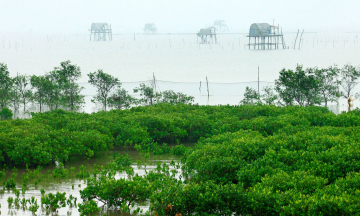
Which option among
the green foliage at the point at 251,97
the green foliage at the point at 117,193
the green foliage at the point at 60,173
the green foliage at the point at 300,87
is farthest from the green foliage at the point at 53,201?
the green foliage at the point at 300,87

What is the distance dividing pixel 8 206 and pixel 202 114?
9.18 meters

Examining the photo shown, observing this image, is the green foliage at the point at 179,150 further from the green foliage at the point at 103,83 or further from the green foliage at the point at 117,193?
the green foliage at the point at 103,83

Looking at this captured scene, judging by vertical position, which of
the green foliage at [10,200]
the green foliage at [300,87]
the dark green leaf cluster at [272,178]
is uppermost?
the green foliage at [300,87]

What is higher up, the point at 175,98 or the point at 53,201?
the point at 175,98

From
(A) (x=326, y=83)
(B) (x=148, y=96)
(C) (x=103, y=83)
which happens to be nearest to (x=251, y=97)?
(A) (x=326, y=83)

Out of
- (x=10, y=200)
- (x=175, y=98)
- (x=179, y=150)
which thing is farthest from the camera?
(x=175, y=98)

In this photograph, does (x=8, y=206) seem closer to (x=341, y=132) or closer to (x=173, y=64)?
(x=341, y=132)

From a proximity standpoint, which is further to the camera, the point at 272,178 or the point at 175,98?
the point at 175,98

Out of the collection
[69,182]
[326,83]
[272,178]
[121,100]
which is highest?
[326,83]

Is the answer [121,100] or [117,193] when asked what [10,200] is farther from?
[121,100]

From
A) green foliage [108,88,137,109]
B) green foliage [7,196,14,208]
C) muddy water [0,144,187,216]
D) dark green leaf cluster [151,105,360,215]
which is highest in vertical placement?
green foliage [108,88,137,109]

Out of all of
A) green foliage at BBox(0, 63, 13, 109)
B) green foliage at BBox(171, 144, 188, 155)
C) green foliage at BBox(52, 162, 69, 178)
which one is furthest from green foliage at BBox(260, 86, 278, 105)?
green foliage at BBox(0, 63, 13, 109)

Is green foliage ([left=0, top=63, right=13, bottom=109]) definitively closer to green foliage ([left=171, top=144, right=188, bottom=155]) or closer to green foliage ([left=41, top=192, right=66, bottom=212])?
green foliage ([left=171, top=144, right=188, bottom=155])

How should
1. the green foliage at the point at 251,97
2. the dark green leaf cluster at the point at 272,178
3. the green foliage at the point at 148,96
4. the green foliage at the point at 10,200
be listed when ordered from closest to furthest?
the dark green leaf cluster at the point at 272,178 < the green foliage at the point at 10,200 < the green foliage at the point at 148,96 < the green foliage at the point at 251,97
